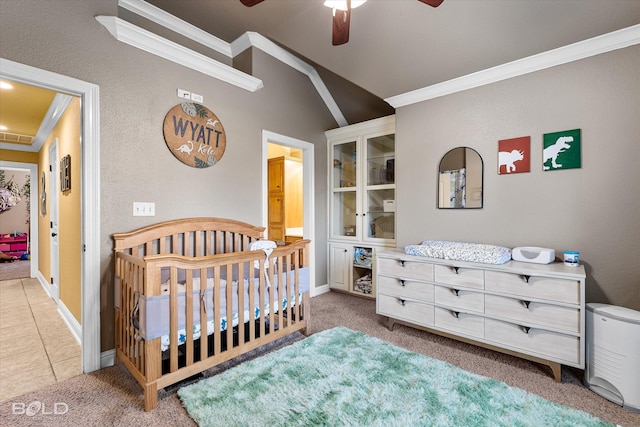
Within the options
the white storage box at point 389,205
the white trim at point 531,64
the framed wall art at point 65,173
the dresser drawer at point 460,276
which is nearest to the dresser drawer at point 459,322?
the dresser drawer at point 460,276

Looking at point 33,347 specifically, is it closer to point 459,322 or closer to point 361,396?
point 361,396

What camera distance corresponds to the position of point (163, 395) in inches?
67.2

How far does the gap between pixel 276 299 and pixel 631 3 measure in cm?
298

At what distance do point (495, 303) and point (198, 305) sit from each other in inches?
79.7

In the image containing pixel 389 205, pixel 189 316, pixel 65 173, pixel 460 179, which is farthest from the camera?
pixel 389 205

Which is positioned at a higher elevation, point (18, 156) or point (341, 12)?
point (341, 12)

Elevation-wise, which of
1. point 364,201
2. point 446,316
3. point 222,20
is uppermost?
point 222,20

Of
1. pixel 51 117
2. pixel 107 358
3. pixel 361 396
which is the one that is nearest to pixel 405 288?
pixel 361 396

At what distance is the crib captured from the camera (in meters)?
1.62

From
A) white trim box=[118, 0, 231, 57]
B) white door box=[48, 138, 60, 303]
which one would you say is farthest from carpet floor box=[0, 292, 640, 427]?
white trim box=[118, 0, 231, 57]

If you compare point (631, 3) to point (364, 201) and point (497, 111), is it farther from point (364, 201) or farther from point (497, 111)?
point (364, 201)

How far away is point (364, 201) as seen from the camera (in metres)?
3.60

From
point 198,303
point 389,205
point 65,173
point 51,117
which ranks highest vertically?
point 51,117

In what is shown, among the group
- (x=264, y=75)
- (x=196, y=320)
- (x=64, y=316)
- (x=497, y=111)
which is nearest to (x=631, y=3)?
(x=497, y=111)
